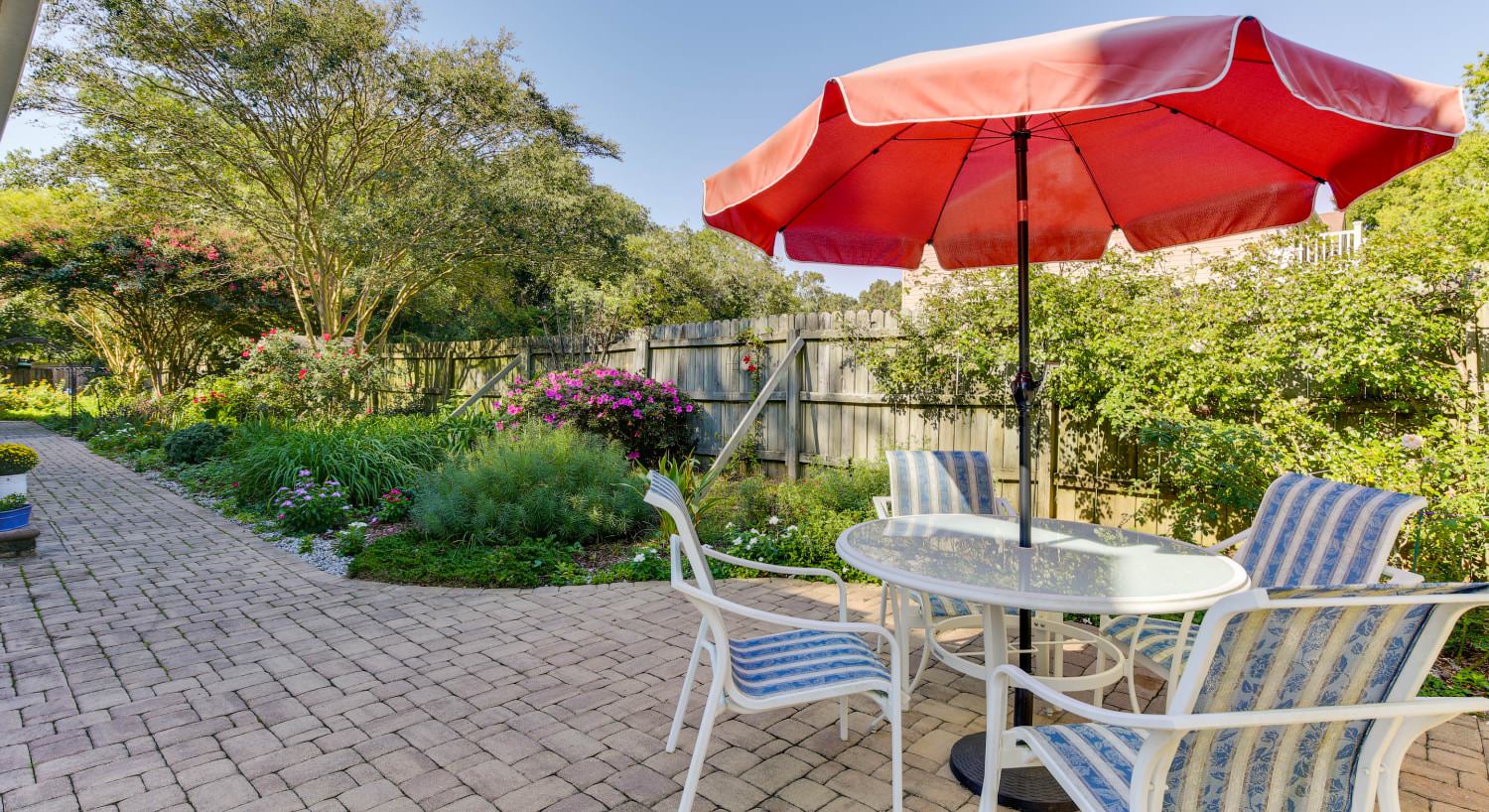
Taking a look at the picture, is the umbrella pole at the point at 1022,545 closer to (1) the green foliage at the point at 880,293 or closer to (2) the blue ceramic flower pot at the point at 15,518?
(2) the blue ceramic flower pot at the point at 15,518

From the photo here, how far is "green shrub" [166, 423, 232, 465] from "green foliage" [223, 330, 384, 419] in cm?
54

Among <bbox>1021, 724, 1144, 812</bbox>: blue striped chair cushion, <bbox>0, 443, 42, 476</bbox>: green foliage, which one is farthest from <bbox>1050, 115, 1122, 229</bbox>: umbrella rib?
<bbox>0, 443, 42, 476</bbox>: green foliage

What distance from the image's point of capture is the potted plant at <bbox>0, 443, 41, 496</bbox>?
15.7 feet

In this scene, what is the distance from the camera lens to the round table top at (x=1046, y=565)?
5.78ft

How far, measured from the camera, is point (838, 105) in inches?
75.0

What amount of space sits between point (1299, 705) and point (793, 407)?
4.96 meters

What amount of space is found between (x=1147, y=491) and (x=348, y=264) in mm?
10345

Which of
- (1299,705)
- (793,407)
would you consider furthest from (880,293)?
(1299,705)

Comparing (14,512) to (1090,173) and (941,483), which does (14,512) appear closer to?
(941,483)

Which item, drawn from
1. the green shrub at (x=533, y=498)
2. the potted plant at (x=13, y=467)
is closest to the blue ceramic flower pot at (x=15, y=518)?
the potted plant at (x=13, y=467)

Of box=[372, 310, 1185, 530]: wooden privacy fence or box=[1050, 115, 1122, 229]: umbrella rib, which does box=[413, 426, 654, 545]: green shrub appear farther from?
box=[1050, 115, 1122, 229]: umbrella rib

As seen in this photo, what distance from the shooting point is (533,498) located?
513 centimetres

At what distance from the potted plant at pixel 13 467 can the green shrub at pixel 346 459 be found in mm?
1654

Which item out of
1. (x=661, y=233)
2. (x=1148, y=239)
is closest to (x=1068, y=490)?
(x=1148, y=239)
